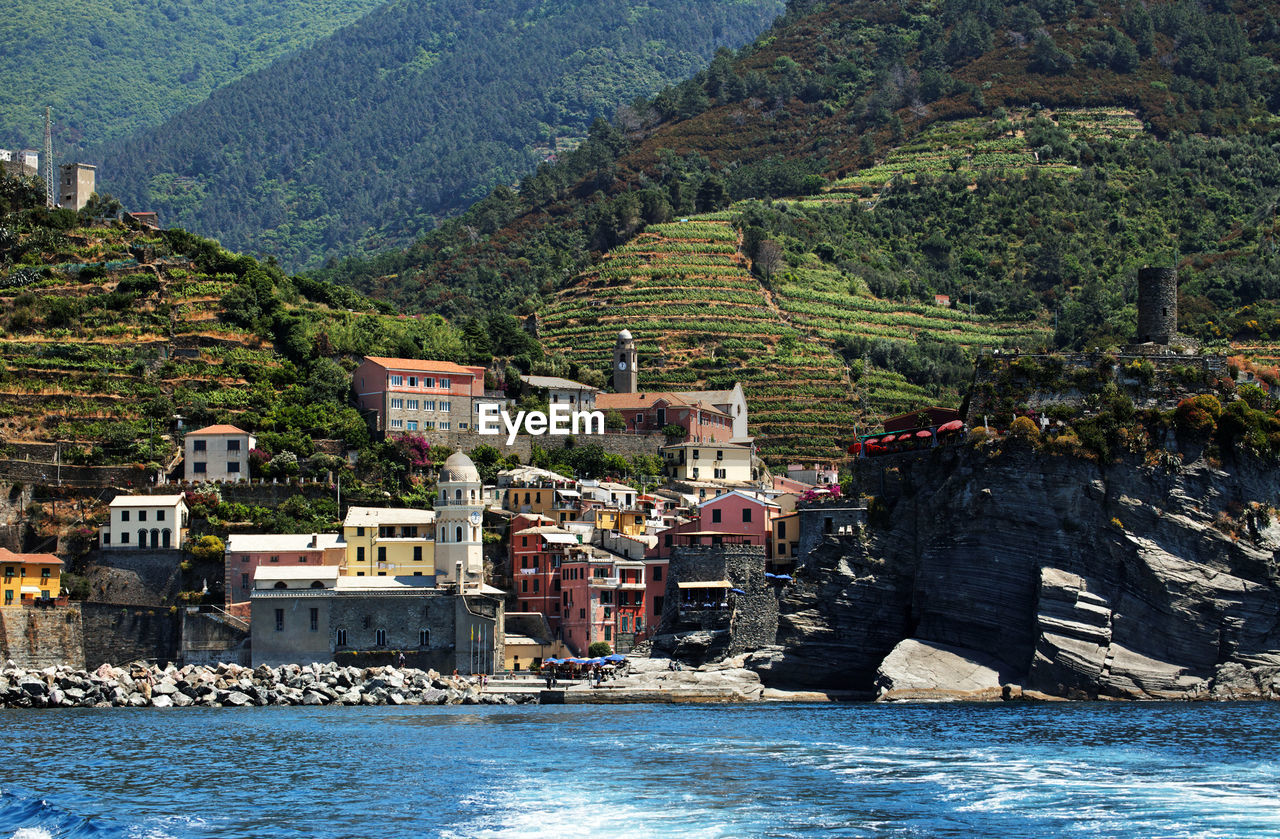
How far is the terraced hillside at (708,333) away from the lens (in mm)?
116688

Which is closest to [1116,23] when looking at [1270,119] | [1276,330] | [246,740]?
[1270,119]

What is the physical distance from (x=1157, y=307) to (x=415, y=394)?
140 ft

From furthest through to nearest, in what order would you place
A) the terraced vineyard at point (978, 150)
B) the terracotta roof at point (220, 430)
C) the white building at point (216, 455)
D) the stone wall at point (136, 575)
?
1. the terraced vineyard at point (978, 150)
2. the terracotta roof at point (220, 430)
3. the white building at point (216, 455)
4. the stone wall at point (136, 575)

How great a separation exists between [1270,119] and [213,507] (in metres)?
128

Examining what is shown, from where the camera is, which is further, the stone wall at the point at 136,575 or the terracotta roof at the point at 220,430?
the terracotta roof at the point at 220,430

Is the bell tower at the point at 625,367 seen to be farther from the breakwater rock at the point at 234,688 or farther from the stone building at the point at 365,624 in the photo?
the breakwater rock at the point at 234,688

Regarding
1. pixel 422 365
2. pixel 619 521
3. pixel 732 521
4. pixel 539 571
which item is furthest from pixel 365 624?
pixel 422 365

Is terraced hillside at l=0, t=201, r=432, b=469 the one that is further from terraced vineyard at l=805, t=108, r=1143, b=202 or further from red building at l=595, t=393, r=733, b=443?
terraced vineyard at l=805, t=108, r=1143, b=202

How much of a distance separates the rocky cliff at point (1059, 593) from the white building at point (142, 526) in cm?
2972

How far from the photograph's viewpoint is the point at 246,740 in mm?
55531

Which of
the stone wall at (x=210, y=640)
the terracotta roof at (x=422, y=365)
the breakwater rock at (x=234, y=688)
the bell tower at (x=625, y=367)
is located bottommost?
the breakwater rock at (x=234, y=688)

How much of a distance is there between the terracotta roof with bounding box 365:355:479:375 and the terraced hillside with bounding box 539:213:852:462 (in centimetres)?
2203

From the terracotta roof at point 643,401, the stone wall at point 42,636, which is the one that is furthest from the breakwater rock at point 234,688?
the terracotta roof at point 643,401

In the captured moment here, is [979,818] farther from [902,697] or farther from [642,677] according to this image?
[642,677]
